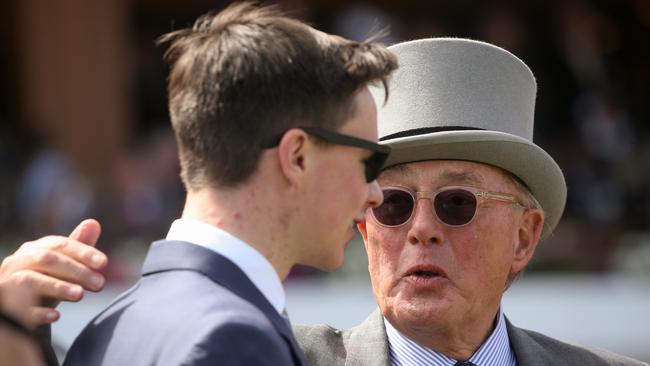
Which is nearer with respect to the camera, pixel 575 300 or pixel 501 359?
pixel 501 359

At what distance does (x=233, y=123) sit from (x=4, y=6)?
11226 millimetres

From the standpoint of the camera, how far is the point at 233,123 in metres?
2.40

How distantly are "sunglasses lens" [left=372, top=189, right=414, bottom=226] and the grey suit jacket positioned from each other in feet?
0.86

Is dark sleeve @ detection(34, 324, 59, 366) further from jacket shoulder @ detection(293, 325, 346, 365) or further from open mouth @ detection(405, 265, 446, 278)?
open mouth @ detection(405, 265, 446, 278)

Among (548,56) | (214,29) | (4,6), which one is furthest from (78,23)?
(214,29)

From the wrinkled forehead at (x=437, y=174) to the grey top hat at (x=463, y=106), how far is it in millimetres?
20

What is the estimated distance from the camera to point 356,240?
334 inches

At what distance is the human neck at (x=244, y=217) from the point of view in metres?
2.39

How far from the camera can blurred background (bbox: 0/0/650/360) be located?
857 cm

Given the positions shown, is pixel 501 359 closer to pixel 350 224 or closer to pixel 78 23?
pixel 350 224

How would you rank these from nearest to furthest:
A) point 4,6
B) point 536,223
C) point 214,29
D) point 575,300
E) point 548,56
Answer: point 214,29 → point 536,223 → point 575,300 → point 548,56 → point 4,6

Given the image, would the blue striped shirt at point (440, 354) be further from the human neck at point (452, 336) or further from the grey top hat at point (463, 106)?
the grey top hat at point (463, 106)

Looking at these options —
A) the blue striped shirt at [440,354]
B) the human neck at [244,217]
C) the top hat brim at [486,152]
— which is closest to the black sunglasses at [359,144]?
the human neck at [244,217]

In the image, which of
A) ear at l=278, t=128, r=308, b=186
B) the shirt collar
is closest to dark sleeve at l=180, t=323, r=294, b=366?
the shirt collar
